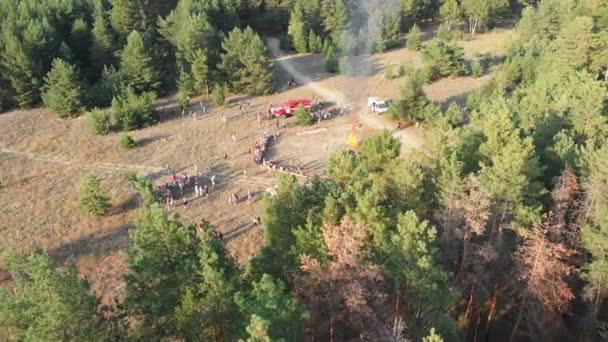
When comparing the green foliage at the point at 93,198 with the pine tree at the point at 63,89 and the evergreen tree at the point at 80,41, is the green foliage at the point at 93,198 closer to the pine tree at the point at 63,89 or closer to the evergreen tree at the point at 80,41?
the pine tree at the point at 63,89

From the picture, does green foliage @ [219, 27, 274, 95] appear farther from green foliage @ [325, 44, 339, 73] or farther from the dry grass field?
green foliage @ [325, 44, 339, 73]

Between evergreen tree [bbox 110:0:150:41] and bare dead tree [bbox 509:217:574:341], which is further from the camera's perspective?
evergreen tree [bbox 110:0:150:41]

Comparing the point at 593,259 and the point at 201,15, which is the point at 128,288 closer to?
the point at 593,259

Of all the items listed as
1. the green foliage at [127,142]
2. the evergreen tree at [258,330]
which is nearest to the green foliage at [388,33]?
the green foliage at [127,142]

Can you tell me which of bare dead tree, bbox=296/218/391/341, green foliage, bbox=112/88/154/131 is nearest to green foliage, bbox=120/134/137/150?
green foliage, bbox=112/88/154/131

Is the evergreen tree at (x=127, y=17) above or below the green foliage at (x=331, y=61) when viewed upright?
above

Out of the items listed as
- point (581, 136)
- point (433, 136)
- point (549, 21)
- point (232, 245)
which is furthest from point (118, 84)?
point (549, 21)
